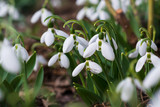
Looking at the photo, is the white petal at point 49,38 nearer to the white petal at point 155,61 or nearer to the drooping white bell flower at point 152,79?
the white petal at point 155,61

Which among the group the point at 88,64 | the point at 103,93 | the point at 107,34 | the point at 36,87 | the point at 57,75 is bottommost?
the point at 57,75

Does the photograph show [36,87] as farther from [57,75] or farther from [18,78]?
[57,75]

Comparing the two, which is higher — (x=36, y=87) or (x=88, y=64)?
(x=88, y=64)

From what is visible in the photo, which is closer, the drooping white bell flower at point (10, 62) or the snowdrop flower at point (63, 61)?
the drooping white bell flower at point (10, 62)

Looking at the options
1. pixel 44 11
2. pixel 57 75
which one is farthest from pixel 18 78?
pixel 57 75

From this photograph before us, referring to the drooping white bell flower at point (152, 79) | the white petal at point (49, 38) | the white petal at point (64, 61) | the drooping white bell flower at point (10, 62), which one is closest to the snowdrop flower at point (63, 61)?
the white petal at point (64, 61)

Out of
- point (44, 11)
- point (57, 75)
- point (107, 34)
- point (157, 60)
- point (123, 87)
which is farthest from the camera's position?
point (57, 75)

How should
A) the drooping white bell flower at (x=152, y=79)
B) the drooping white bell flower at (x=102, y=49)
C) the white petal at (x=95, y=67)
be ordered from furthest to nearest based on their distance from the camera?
the white petal at (x=95, y=67), the drooping white bell flower at (x=102, y=49), the drooping white bell flower at (x=152, y=79)
